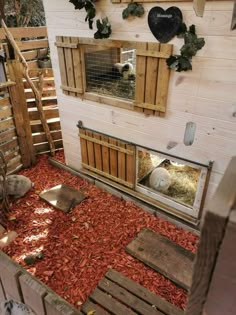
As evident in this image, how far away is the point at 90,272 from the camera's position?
128 inches

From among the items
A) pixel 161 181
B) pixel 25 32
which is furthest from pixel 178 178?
pixel 25 32

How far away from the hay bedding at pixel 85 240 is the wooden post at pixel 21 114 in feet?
2.65

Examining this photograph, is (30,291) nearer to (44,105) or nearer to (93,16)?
(93,16)

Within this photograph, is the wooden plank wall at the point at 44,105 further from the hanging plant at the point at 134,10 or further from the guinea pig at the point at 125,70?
the hanging plant at the point at 134,10

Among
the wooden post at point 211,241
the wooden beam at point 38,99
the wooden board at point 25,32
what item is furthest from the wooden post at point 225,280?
the wooden board at point 25,32

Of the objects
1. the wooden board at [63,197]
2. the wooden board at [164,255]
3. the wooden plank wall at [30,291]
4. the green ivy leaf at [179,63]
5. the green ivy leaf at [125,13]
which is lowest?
the wooden board at [164,255]

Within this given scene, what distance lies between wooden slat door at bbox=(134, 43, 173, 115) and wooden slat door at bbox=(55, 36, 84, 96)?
1.05m

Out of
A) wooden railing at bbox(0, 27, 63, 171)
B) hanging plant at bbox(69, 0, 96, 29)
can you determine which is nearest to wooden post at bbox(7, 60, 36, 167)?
wooden railing at bbox(0, 27, 63, 171)

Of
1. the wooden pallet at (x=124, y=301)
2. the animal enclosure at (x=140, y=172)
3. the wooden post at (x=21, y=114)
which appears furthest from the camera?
the wooden post at (x=21, y=114)

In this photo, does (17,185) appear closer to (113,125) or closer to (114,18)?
(113,125)

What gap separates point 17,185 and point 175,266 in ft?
9.50

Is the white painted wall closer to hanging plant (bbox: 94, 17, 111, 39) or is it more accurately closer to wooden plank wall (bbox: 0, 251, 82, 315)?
hanging plant (bbox: 94, 17, 111, 39)

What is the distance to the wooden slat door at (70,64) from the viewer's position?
3801 mm

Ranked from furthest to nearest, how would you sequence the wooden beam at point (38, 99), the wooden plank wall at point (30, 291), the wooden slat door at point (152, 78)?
1. the wooden beam at point (38, 99)
2. the wooden slat door at point (152, 78)
3. the wooden plank wall at point (30, 291)
